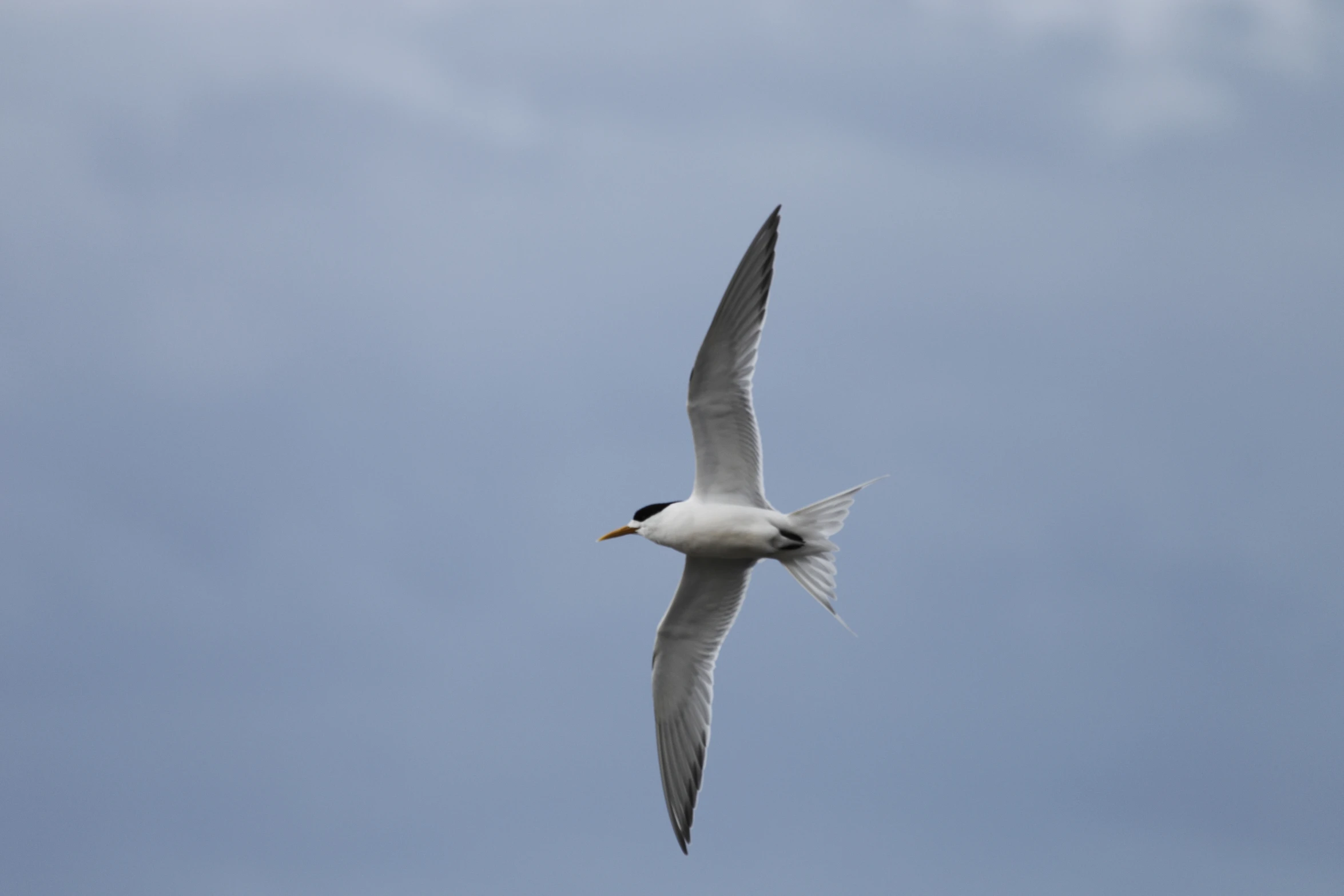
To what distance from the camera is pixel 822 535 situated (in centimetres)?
732

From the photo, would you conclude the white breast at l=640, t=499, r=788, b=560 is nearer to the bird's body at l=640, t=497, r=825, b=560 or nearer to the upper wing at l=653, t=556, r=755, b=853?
the bird's body at l=640, t=497, r=825, b=560

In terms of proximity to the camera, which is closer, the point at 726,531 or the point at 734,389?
the point at 734,389

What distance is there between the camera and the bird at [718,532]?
23.6 ft

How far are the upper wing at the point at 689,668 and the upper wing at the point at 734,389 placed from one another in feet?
2.29

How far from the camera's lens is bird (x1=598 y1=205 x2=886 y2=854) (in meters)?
7.21

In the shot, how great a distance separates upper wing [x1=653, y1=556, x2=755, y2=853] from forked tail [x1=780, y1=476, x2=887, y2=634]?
2.58 ft

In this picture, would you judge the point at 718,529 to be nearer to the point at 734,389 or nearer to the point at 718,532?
the point at 718,532

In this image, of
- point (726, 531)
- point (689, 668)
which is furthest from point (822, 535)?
point (689, 668)

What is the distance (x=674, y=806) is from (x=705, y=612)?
1.31 m

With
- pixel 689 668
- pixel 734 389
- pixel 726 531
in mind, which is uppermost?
pixel 734 389

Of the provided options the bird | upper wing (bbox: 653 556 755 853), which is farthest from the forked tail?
upper wing (bbox: 653 556 755 853)

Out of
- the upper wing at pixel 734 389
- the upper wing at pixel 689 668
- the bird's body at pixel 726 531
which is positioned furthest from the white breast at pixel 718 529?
the upper wing at pixel 689 668

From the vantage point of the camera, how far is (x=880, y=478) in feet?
21.8

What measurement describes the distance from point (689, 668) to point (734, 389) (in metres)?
2.10
